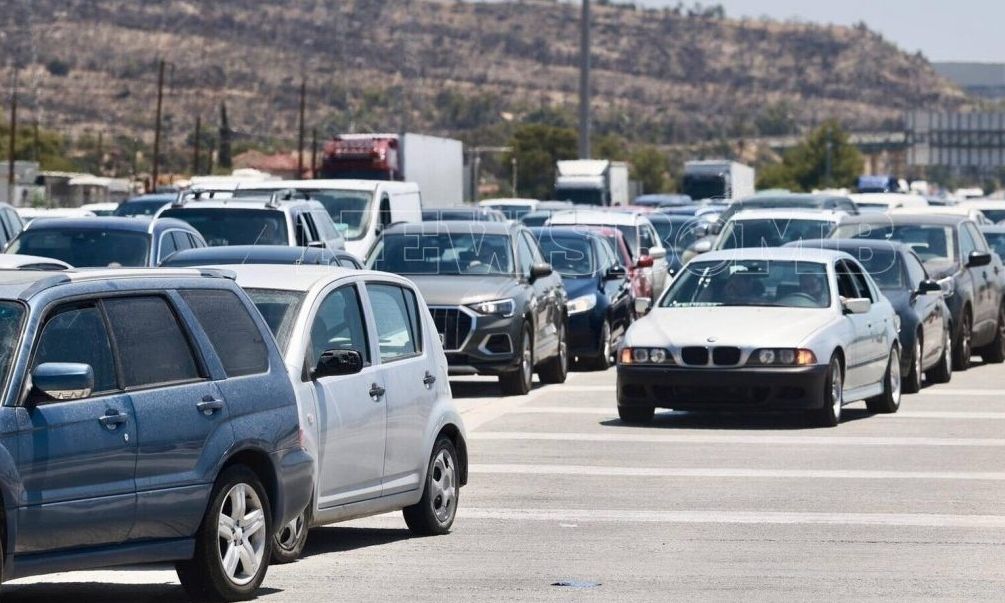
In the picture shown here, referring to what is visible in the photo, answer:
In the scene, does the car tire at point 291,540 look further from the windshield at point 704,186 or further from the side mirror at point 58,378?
the windshield at point 704,186

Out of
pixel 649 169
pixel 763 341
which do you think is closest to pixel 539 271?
pixel 763 341

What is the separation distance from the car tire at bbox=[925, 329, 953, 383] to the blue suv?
14.8 meters

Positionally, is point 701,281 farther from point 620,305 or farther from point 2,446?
point 2,446

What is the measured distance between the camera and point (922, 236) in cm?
2622

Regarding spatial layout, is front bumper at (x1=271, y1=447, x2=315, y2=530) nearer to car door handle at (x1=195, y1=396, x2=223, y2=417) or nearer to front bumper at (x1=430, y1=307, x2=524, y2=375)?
car door handle at (x1=195, y1=396, x2=223, y2=417)

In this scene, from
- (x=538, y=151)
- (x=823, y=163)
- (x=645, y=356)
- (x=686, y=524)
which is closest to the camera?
(x=686, y=524)

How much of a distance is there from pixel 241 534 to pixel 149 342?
1.01 meters

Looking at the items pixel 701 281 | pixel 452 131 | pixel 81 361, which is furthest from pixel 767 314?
pixel 452 131

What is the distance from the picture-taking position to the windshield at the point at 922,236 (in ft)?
84.8

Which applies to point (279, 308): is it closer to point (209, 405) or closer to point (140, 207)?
point (209, 405)

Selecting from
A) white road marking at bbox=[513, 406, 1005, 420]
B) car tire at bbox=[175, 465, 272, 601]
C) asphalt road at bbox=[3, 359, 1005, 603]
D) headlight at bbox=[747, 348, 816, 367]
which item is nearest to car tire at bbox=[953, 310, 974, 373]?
white road marking at bbox=[513, 406, 1005, 420]

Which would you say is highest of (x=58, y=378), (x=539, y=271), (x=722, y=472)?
(x=58, y=378)

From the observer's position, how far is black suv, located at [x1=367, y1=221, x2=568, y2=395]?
21312mm

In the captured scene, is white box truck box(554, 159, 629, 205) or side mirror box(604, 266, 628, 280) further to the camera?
white box truck box(554, 159, 629, 205)
